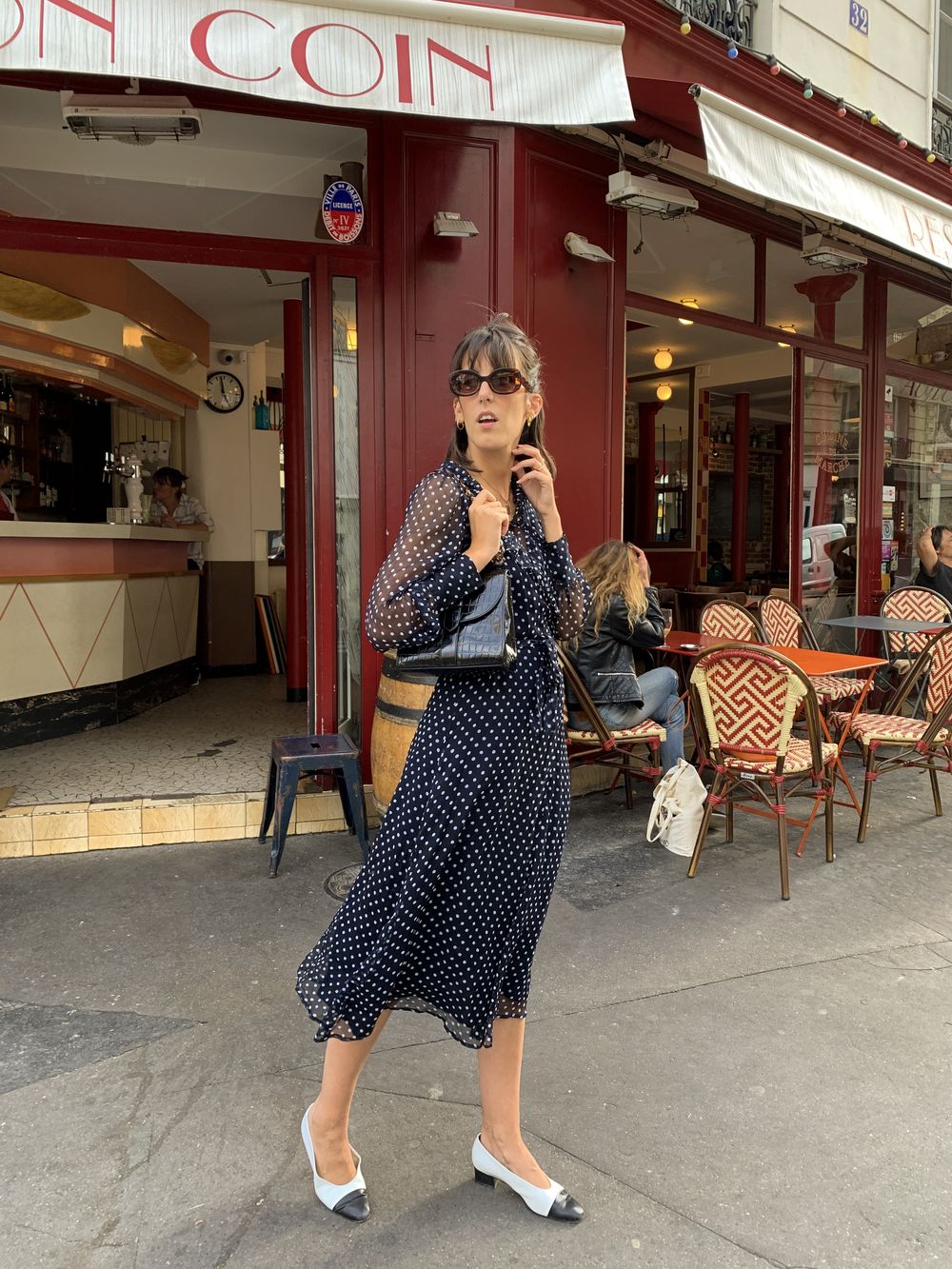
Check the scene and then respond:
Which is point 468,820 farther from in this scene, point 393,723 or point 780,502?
point 780,502

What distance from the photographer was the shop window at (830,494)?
300 inches

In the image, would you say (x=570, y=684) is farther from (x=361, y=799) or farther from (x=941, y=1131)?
(x=941, y=1131)

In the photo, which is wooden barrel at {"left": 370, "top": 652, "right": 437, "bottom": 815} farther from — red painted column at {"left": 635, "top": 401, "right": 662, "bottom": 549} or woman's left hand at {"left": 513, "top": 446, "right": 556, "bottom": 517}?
red painted column at {"left": 635, "top": 401, "right": 662, "bottom": 549}

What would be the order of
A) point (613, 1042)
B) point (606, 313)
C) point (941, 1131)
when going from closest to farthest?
point (941, 1131) → point (613, 1042) → point (606, 313)

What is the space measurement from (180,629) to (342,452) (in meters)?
3.62

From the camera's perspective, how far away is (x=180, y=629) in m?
7.80

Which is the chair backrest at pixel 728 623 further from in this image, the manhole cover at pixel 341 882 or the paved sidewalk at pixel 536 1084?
the manhole cover at pixel 341 882

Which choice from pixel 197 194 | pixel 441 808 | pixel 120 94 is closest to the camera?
pixel 441 808

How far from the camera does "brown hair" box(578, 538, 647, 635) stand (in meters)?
4.74

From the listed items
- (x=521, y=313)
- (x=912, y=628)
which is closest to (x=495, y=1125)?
(x=521, y=313)

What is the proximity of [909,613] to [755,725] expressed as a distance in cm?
382

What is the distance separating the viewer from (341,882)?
13.3ft

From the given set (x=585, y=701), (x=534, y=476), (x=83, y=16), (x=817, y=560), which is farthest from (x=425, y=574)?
(x=817, y=560)

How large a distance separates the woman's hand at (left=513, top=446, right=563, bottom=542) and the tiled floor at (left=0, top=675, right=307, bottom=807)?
310 cm
